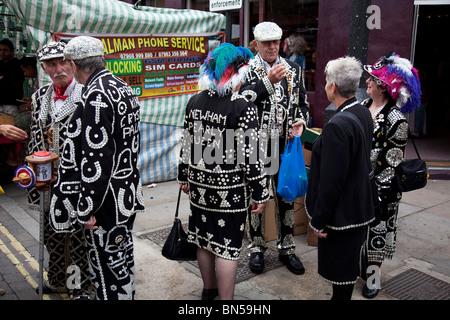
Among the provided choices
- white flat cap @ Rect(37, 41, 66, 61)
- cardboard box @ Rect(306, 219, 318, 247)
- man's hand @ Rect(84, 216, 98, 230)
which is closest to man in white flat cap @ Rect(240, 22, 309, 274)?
cardboard box @ Rect(306, 219, 318, 247)

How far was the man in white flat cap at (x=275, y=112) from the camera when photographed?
370 centimetres

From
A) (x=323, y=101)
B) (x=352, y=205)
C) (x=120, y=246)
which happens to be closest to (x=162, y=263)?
(x=120, y=246)

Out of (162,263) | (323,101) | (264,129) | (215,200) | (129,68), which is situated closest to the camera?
(215,200)

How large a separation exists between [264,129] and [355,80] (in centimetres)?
116

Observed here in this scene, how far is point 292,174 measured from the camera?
3.73m

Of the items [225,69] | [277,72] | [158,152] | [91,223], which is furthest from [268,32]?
[158,152]

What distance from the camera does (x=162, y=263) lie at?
13.5 feet

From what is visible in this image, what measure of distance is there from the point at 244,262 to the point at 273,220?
648mm

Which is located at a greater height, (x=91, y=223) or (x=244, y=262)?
(x=91, y=223)

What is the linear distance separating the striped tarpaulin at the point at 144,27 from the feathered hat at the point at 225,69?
10.7 feet

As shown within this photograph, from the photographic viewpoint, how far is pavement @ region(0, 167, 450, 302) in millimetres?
3584

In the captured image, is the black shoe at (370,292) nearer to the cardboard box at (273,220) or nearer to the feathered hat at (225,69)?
the cardboard box at (273,220)

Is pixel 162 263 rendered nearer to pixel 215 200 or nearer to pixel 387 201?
pixel 215 200

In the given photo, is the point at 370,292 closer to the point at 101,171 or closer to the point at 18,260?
the point at 101,171
